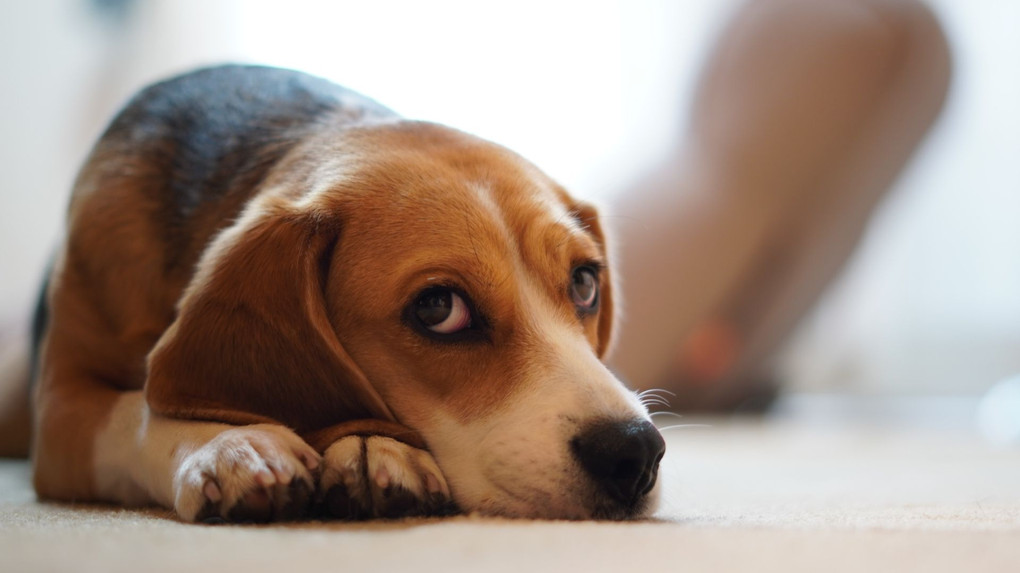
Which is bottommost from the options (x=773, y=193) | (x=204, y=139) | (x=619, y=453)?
(x=773, y=193)

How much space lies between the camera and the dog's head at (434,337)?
5.18ft

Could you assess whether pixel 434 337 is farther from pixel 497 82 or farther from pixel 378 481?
pixel 497 82

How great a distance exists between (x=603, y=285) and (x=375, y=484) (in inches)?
48.7

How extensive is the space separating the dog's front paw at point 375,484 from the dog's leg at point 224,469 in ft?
0.12

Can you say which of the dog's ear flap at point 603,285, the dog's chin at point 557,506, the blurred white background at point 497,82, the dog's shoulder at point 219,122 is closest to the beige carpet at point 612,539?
the dog's chin at point 557,506

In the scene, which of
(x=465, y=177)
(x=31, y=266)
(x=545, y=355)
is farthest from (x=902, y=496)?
(x=31, y=266)

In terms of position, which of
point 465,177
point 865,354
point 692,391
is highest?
point 465,177

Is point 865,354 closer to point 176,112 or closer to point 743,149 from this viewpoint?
point 743,149

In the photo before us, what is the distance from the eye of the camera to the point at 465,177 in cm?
201

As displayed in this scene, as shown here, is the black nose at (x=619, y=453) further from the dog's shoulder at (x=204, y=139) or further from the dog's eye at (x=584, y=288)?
the dog's shoulder at (x=204, y=139)

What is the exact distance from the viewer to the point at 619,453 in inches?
60.4

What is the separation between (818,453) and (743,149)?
1.95 m

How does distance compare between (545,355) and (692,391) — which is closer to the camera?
(545,355)

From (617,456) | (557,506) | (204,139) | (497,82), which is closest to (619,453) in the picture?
(617,456)
